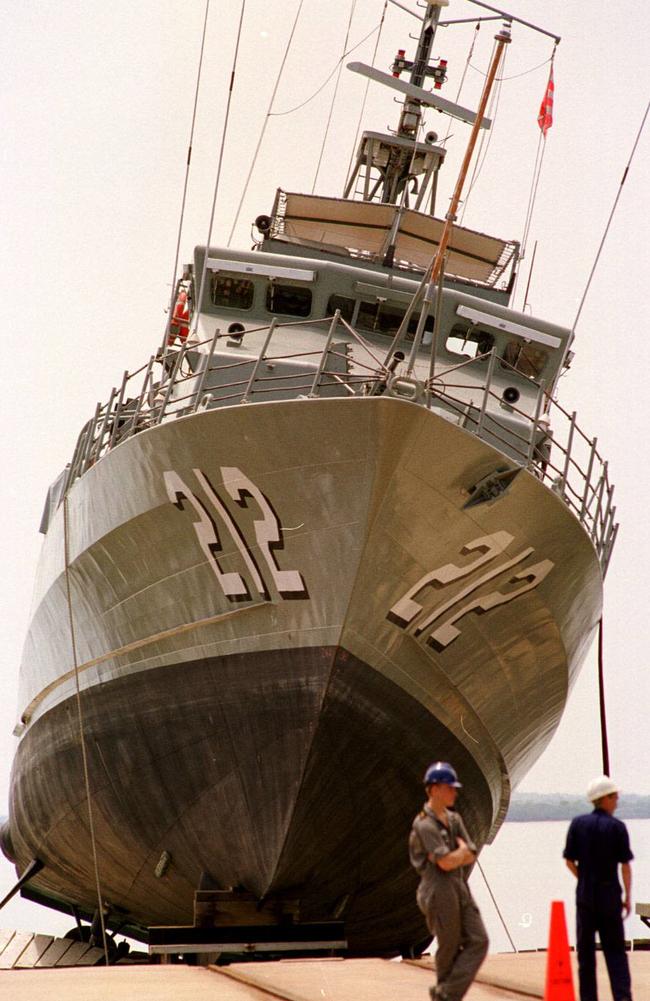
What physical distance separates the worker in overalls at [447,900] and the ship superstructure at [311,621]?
156 inches

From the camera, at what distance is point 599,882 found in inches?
218

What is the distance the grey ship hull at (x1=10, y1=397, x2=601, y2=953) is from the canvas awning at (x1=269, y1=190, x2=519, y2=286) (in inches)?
247

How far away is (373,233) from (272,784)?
29.5ft

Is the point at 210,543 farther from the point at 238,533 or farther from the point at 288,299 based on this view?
the point at 288,299

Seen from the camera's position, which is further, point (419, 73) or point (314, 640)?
point (419, 73)

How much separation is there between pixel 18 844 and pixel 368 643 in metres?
7.50

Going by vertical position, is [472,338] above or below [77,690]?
above

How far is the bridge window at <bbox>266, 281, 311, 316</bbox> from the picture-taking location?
1288 cm

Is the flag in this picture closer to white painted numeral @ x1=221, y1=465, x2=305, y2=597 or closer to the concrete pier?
white painted numeral @ x1=221, y1=465, x2=305, y2=597

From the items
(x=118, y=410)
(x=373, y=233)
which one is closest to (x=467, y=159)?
(x=118, y=410)

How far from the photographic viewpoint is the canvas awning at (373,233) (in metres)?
15.7

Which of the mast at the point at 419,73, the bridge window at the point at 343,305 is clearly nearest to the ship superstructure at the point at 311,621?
the bridge window at the point at 343,305

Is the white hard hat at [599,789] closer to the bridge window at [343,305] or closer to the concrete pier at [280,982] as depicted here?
the concrete pier at [280,982]

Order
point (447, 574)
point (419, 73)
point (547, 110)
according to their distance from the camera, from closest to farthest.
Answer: point (447, 574)
point (547, 110)
point (419, 73)
